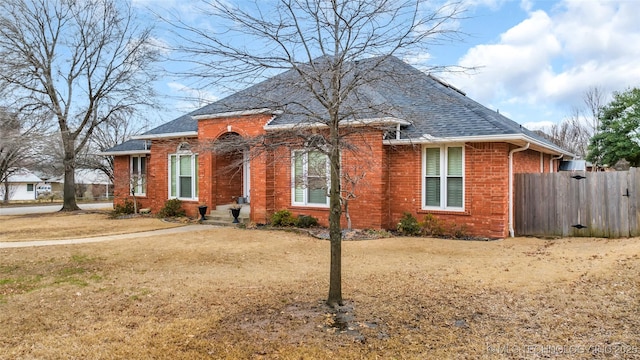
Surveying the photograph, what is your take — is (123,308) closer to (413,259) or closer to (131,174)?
(413,259)

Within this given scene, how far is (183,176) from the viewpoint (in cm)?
1705

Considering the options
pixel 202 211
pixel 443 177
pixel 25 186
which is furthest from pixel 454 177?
pixel 25 186

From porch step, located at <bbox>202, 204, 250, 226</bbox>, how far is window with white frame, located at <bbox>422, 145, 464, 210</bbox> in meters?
6.39

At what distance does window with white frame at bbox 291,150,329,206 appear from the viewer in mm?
11445

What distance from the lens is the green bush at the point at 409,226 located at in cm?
1180

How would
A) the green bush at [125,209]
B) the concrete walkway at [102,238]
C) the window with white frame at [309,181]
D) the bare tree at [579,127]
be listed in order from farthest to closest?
the bare tree at [579,127]
the green bush at [125,209]
the window with white frame at [309,181]
the concrete walkway at [102,238]

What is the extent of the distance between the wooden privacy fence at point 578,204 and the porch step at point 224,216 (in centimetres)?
902

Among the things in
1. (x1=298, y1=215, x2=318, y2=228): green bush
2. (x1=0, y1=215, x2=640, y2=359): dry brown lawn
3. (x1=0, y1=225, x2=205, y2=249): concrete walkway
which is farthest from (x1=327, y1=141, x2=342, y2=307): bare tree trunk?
(x1=0, y1=225, x2=205, y2=249): concrete walkway

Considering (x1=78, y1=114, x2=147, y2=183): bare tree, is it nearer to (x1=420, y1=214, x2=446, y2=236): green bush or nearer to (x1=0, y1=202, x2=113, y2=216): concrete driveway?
(x1=0, y1=202, x2=113, y2=216): concrete driveway

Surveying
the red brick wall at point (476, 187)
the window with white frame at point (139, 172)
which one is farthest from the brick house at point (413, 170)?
the window with white frame at point (139, 172)

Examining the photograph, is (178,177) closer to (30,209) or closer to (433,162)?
(433,162)

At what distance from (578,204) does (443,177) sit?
12.2 ft

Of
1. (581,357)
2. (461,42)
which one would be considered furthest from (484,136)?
(581,357)

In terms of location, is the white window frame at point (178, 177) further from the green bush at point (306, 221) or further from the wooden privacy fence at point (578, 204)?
the wooden privacy fence at point (578, 204)
